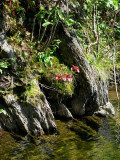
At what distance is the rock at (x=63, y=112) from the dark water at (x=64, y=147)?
3.01 feet

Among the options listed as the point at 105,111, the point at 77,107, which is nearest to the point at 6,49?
the point at 77,107

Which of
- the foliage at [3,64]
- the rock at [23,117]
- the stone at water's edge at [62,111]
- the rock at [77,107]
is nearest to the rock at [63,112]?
the stone at water's edge at [62,111]

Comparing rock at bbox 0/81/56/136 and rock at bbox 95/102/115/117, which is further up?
rock at bbox 0/81/56/136

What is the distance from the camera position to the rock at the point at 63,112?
5277 millimetres

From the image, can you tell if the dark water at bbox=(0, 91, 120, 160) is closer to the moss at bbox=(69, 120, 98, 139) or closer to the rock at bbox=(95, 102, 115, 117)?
the moss at bbox=(69, 120, 98, 139)

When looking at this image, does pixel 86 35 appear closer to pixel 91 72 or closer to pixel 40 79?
pixel 91 72

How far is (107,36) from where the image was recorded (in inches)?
384

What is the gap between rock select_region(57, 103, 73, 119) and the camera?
528cm

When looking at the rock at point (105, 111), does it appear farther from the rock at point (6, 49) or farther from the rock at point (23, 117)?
the rock at point (6, 49)

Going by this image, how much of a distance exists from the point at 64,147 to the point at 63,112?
1823mm

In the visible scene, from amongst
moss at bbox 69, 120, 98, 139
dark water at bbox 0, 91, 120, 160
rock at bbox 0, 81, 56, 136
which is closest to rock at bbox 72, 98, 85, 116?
moss at bbox 69, 120, 98, 139

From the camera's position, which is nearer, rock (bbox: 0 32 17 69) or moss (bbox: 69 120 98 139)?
moss (bbox: 69 120 98 139)

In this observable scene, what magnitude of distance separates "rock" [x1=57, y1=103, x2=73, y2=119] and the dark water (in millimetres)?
917

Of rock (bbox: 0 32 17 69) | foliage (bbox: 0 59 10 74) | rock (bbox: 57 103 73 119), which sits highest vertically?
rock (bbox: 0 32 17 69)
